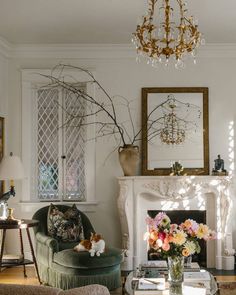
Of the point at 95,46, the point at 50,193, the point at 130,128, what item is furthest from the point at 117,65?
the point at 50,193

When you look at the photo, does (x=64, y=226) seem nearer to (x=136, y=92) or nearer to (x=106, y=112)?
(x=106, y=112)

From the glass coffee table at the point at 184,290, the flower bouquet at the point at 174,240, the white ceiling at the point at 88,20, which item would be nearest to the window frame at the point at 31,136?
→ the white ceiling at the point at 88,20

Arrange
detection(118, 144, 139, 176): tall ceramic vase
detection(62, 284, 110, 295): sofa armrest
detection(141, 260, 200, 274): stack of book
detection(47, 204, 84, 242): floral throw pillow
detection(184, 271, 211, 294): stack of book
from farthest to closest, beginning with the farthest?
detection(118, 144, 139, 176): tall ceramic vase
detection(47, 204, 84, 242): floral throw pillow
detection(141, 260, 200, 274): stack of book
detection(184, 271, 211, 294): stack of book
detection(62, 284, 110, 295): sofa armrest

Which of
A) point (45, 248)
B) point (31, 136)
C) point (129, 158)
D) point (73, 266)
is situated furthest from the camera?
point (31, 136)

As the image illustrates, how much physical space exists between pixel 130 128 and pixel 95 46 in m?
1.14

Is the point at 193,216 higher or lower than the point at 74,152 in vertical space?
lower

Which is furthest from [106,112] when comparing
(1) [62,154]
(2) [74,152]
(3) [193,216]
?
(3) [193,216]

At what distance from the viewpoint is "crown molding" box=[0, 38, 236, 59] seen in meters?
6.36

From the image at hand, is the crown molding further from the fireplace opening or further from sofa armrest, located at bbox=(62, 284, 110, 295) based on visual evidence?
sofa armrest, located at bbox=(62, 284, 110, 295)

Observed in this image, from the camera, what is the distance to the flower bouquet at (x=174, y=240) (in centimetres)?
349

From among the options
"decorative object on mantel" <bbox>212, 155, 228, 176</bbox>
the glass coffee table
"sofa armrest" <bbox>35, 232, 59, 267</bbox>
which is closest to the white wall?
"decorative object on mantel" <bbox>212, 155, 228, 176</bbox>

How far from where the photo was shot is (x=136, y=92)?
21.0 ft

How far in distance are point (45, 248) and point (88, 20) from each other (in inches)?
97.7

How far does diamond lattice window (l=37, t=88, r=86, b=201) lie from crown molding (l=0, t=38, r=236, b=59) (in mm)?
509
